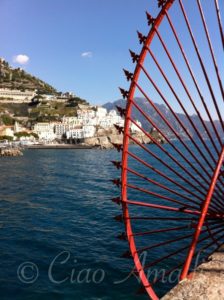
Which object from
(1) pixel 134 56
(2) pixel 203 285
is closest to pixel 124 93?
(1) pixel 134 56

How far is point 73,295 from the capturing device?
626 inches

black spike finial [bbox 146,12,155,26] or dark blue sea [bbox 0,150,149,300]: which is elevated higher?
black spike finial [bbox 146,12,155,26]

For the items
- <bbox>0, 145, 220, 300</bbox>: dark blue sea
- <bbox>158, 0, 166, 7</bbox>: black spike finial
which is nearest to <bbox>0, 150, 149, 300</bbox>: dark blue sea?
<bbox>0, 145, 220, 300</bbox>: dark blue sea


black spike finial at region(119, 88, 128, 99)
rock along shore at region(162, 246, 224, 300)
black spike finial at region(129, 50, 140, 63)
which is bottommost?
rock along shore at region(162, 246, 224, 300)

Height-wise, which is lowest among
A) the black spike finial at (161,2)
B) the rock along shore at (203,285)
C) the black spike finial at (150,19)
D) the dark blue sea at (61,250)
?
the dark blue sea at (61,250)

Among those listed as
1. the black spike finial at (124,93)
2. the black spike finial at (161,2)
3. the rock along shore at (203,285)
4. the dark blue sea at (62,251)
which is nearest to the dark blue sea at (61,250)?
the dark blue sea at (62,251)

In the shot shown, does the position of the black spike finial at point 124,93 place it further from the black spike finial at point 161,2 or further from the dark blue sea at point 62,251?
the dark blue sea at point 62,251

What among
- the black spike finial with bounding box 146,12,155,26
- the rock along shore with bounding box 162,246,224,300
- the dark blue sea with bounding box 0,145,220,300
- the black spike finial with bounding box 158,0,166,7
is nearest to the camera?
the rock along shore with bounding box 162,246,224,300

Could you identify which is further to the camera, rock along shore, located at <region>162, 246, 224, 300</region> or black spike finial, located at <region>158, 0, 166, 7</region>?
black spike finial, located at <region>158, 0, 166, 7</region>

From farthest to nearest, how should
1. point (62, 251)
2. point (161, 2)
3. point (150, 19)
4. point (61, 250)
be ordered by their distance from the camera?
point (61, 250)
point (62, 251)
point (150, 19)
point (161, 2)

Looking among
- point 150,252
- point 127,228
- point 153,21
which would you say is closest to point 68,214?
point 150,252

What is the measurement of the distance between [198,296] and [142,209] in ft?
88.8

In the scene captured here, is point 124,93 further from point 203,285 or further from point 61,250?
point 61,250

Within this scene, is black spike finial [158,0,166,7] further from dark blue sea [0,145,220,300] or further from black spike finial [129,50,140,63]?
dark blue sea [0,145,220,300]
